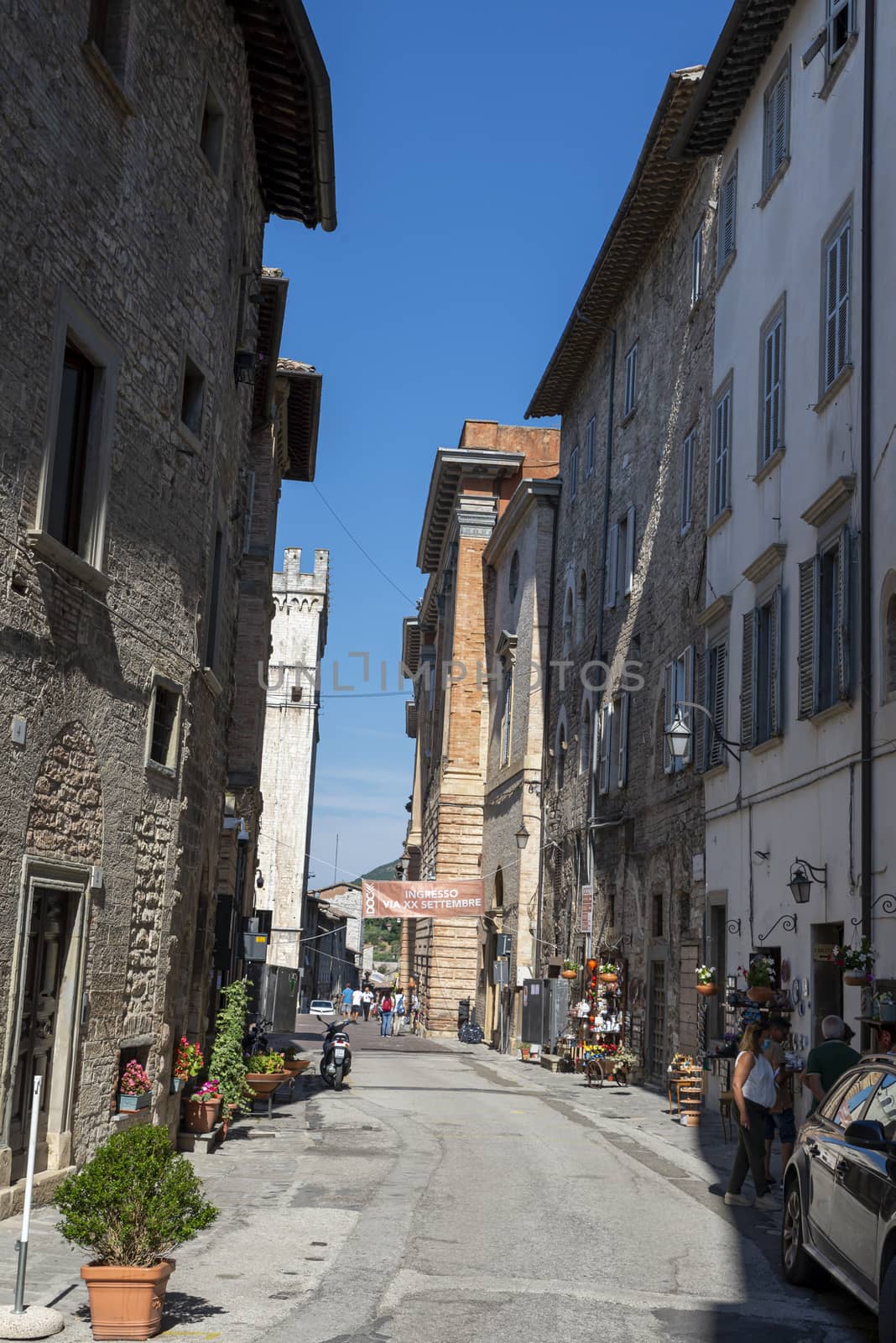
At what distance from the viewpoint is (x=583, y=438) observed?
33.9m

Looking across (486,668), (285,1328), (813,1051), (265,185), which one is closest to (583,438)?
(486,668)

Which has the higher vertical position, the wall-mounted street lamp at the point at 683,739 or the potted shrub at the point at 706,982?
the wall-mounted street lamp at the point at 683,739

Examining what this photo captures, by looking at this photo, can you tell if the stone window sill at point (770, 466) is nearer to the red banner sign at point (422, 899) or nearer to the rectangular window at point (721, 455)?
the rectangular window at point (721, 455)

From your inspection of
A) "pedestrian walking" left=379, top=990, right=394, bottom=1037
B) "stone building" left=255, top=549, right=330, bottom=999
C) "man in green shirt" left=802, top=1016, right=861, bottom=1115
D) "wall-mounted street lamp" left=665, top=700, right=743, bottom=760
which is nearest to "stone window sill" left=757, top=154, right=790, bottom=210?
"wall-mounted street lamp" left=665, top=700, right=743, bottom=760

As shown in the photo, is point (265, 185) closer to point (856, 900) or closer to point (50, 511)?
point (50, 511)

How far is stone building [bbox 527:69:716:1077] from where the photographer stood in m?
22.6

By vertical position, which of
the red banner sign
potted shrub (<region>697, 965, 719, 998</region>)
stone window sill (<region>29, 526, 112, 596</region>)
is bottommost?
potted shrub (<region>697, 965, 719, 998</region>)

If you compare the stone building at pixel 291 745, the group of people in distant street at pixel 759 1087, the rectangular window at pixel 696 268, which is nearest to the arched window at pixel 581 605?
the rectangular window at pixel 696 268

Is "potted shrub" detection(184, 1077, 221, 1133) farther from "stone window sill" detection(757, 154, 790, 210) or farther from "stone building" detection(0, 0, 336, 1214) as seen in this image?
"stone window sill" detection(757, 154, 790, 210)

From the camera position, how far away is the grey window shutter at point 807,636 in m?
15.8

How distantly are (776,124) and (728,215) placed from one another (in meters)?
2.52

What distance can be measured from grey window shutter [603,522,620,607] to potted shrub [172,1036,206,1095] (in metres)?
16.5

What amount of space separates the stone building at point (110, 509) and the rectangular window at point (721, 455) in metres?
7.74

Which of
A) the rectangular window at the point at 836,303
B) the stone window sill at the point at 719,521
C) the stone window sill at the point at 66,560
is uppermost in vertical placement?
the rectangular window at the point at 836,303
